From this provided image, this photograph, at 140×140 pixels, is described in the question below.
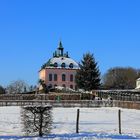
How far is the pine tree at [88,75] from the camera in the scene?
101m

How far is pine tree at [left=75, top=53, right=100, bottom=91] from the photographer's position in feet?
330

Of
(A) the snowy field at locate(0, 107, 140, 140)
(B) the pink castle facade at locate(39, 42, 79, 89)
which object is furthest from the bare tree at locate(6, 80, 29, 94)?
(A) the snowy field at locate(0, 107, 140, 140)

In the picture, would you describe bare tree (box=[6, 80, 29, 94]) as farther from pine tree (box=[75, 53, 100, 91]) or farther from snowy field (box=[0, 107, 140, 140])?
snowy field (box=[0, 107, 140, 140])

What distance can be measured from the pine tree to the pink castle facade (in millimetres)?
56491

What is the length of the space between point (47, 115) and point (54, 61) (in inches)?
5572

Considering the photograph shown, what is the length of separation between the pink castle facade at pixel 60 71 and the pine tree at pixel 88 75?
56.5m

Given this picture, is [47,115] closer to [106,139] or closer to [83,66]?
[106,139]

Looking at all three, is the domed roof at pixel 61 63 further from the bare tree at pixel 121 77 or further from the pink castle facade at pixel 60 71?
the bare tree at pixel 121 77

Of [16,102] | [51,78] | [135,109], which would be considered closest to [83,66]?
[16,102]

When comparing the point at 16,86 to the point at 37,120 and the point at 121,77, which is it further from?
the point at 37,120

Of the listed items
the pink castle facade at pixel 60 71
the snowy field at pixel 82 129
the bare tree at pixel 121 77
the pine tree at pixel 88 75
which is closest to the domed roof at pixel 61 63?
the pink castle facade at pixel 60 71

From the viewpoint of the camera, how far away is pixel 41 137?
19.9 meters

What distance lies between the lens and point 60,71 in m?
162

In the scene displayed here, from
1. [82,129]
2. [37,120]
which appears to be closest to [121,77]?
[82,129]
